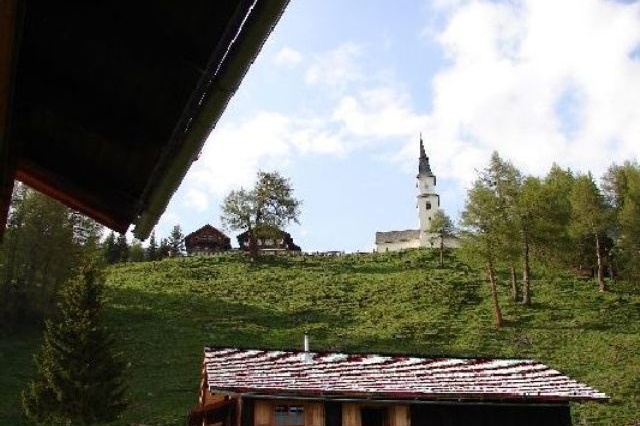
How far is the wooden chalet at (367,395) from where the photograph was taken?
18.3 metres

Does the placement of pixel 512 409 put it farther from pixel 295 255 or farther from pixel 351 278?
pixel 295 255

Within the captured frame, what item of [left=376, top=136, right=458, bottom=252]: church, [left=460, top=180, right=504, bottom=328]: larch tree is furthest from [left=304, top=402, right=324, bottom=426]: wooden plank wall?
[left=376, top=136, right=458, bottom=252]: church

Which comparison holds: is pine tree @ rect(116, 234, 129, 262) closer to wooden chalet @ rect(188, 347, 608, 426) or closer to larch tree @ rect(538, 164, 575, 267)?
larch tree @ rect(538, 164, 575, 267)

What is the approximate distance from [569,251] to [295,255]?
34131 millimetres

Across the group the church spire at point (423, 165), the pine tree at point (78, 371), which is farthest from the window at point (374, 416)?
the church spire at point (423, 165)

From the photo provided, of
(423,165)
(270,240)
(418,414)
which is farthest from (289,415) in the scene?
(423,165)

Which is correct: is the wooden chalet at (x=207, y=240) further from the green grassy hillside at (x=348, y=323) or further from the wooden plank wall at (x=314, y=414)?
the wooden plank wall at (x=314, y=414)

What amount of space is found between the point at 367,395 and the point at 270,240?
8326cm

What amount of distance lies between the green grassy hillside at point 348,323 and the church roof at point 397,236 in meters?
38.5

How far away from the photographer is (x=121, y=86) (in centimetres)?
306

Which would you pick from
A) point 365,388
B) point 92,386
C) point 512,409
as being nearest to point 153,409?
point 92,386

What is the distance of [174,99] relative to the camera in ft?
9.87

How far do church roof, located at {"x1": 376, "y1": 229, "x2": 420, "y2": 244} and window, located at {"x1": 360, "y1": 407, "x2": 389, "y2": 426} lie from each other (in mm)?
88785

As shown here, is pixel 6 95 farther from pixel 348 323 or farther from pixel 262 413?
pixel 348 323
